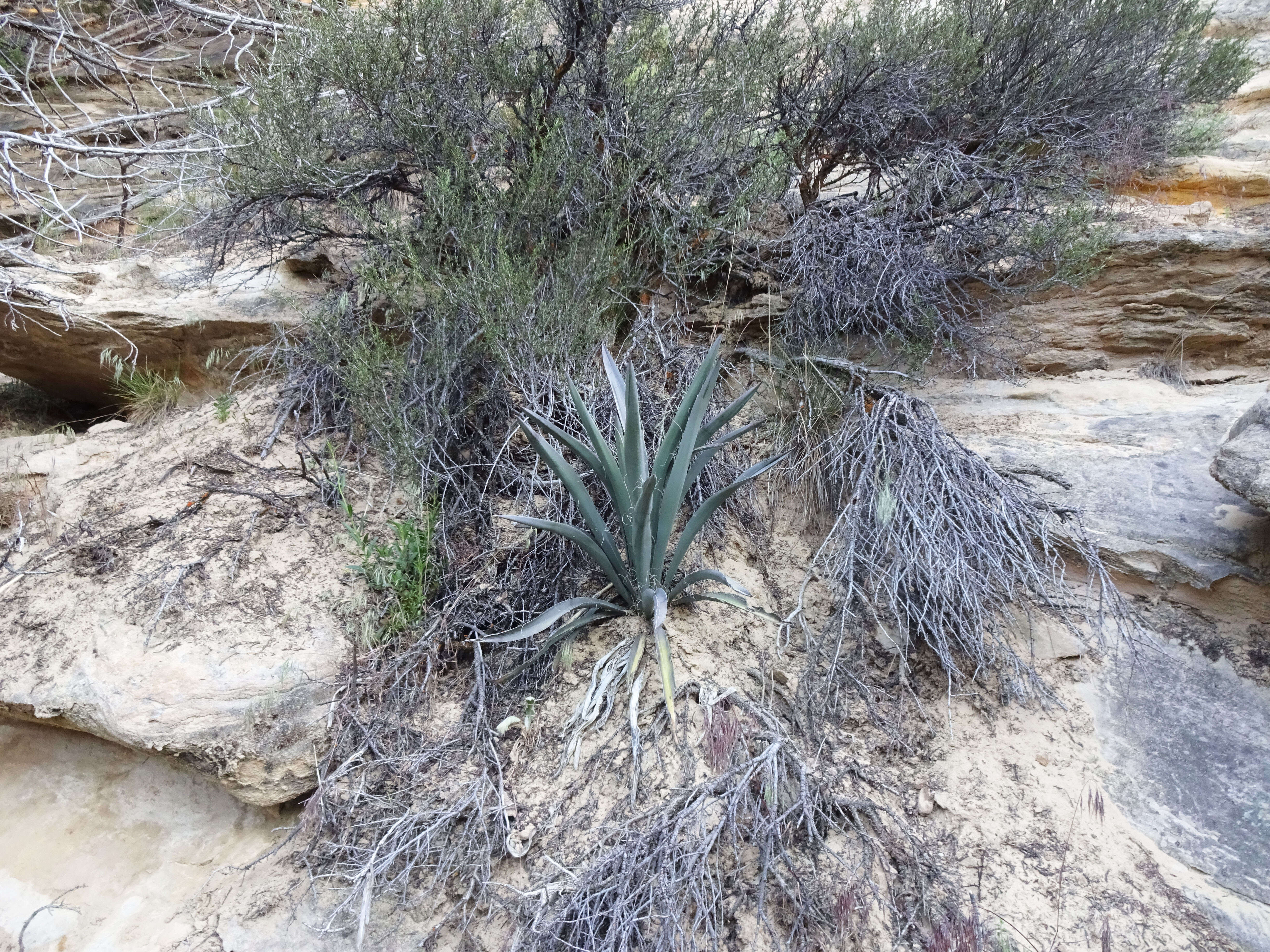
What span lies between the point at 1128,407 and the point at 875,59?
2.15m

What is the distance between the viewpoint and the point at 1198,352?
359cm

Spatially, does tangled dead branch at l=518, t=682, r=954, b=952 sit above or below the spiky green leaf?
below

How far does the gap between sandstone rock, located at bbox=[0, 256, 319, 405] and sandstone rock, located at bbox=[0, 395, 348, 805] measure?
955 millimetres

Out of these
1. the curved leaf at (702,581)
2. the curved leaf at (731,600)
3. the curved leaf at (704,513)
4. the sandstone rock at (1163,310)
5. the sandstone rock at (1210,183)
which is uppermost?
the sandstone rock at (1210,183)

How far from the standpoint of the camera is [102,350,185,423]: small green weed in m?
4.11

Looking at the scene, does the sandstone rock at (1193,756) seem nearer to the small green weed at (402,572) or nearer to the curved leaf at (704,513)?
the curved leaf at (704,513)

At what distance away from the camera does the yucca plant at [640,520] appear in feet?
8.03

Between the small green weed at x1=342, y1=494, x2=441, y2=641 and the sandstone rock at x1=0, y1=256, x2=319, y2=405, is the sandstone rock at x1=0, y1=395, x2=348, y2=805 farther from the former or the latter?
the sandstone rock at x1=0, y1=256, x2=319, y2=405

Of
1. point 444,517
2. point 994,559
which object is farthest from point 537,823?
point 994,559

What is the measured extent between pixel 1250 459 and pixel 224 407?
434 cm

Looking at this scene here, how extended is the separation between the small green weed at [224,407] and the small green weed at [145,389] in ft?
1.70

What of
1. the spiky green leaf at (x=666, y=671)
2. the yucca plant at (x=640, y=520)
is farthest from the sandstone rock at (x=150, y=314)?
the spiky green leaf at (x=666, y=671)

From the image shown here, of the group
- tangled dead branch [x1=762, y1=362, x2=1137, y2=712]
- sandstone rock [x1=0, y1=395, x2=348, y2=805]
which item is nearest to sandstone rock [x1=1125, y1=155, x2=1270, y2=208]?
tangled dead branch [x1=762, y1=362, x2=1137, y2=712]

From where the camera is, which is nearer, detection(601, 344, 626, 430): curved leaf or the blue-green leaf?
the blue-green leaf
